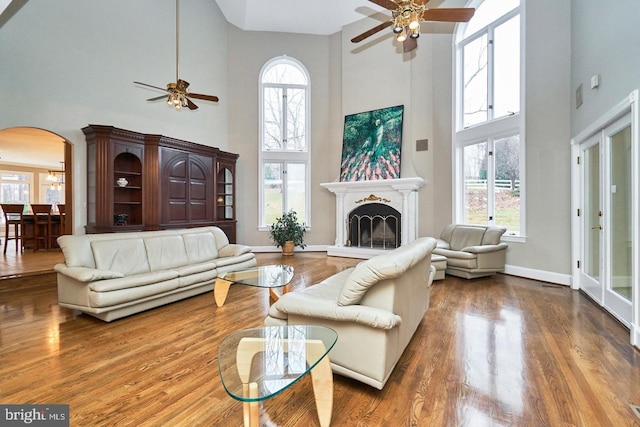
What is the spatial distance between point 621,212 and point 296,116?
21.3 feet

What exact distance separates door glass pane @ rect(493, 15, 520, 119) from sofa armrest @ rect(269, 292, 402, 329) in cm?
487

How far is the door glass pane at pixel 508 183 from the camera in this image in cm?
503

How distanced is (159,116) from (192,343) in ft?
16.7

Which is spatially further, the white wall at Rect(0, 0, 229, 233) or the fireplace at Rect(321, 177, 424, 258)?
the fireplace at Rect(321, 177, 424, 258)

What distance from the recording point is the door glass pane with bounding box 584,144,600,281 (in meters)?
3.67

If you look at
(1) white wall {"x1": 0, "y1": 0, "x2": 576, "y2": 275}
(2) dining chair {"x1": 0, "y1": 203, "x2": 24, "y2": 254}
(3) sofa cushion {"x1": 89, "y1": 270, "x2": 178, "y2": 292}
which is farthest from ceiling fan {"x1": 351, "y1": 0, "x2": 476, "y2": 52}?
(2) dining chair {"x1": 0, "y1": 203, "x2": 24, "y2": 254}

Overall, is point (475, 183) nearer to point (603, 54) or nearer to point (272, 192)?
point (603, 54)

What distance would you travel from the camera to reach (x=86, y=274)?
2979 mm

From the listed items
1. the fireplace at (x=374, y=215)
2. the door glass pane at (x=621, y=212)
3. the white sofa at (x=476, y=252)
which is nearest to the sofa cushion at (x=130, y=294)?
the white sofa at (x=476, y=252)

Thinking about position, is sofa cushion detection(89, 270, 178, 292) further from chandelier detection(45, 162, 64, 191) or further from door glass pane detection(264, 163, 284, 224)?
chandelier detection(45, 162, 64, 191)

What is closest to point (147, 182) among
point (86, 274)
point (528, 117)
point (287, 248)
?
point (86, 274)

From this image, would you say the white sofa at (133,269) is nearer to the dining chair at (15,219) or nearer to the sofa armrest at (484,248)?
the sofa armrest at (484,248)

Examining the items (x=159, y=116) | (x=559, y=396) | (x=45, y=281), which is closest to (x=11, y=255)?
(x=45, y=281)

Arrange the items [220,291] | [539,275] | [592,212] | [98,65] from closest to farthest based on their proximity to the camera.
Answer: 1. [220,291]
2. [592,212]
3. [539,275]
4. [98,65]
